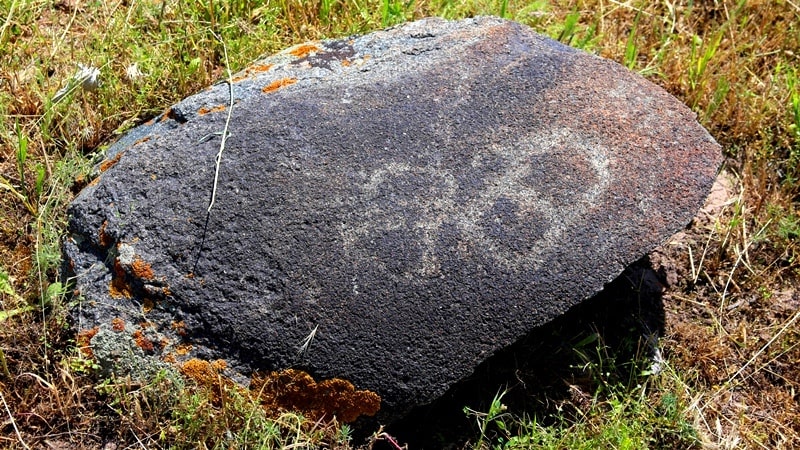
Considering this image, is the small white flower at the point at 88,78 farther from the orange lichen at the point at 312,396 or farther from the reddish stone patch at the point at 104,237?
the orange lichen at the point at 312,396

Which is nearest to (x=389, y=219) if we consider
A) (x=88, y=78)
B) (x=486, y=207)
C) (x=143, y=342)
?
(x=486, y=207)

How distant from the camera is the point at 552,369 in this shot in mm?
2922

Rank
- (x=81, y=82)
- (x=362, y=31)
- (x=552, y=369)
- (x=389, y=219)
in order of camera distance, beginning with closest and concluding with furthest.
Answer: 1. (x=389, y=219)
2. (x=552, y=369)
3. (x=81, y=82)
4. (x=362, y=31)

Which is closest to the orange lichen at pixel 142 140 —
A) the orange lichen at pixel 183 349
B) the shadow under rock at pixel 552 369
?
the orange lichen at pixel 183 349

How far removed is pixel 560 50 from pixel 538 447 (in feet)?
4.42

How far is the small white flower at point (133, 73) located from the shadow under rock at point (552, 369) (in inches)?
68.9

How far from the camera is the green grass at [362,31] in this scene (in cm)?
265

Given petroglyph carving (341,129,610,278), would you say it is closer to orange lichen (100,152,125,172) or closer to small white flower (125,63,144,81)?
orange lichen (100,152,125,172)

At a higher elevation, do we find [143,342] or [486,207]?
[486,207]

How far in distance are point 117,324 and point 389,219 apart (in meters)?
0.90

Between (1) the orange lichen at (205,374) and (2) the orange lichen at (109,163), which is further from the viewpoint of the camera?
(2) the orange lichen at (109,163)

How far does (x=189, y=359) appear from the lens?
2535mm

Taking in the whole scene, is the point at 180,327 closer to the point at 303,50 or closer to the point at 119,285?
the point at 119,285

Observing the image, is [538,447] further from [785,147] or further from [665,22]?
[665,22]
